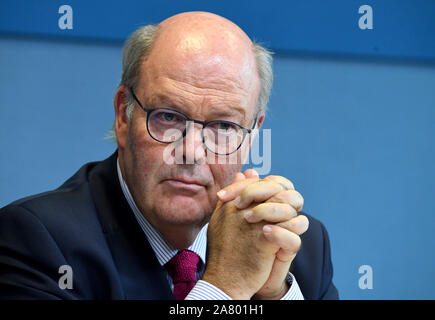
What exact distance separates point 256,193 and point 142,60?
65 centimetres

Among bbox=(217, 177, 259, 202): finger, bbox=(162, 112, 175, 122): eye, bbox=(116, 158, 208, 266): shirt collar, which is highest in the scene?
bbox=(162, 112, 175, 122): eye

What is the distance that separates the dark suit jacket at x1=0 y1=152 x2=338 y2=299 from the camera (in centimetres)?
124

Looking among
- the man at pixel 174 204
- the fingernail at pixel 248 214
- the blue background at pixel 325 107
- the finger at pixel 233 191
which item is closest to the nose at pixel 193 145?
the man at pixel 174 204

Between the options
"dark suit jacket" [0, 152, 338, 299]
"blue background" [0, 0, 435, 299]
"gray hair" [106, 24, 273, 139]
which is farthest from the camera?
"blue background" [0, 0, 435, 299]

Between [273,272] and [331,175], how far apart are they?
1104 millimetres

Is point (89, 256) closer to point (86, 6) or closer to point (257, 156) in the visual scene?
point (257, 156)

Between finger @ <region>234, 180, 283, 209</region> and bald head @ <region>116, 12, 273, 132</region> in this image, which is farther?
bald head @ <region>116, 12, 273, 132</region>

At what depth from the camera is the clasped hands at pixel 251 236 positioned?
126 centimetres

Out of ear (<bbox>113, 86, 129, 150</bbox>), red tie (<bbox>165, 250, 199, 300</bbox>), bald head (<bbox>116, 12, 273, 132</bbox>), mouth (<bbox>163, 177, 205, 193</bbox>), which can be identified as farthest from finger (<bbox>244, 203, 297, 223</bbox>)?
ear (<bbox>113, 86, 129, 150</bbox>)

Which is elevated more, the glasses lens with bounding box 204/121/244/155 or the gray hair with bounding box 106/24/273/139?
the gray hair with bounding box 106/24/273/139

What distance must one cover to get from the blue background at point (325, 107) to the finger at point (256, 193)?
40.7 inches

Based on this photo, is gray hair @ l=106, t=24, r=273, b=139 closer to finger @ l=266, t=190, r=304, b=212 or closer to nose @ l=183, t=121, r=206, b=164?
nose @ l=183, t=121, r=206, b=164

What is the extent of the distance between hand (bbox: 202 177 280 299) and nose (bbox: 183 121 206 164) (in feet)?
0.72

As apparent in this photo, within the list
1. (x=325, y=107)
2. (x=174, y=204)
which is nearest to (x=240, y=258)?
(x=174, y=204)
